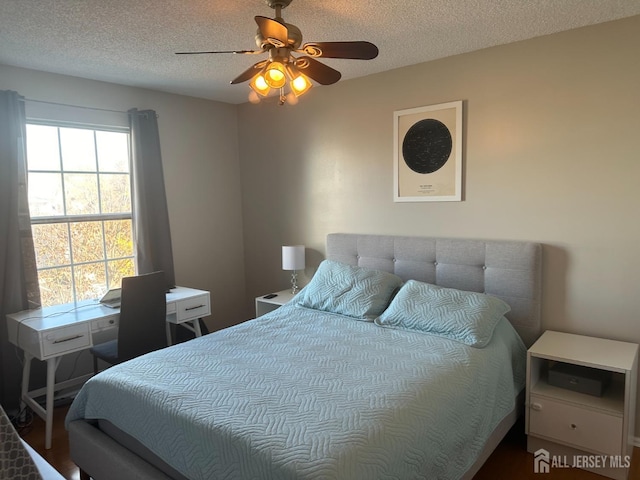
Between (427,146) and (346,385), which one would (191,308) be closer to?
(346,385)

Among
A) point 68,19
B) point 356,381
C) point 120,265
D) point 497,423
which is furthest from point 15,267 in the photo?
point 497,423

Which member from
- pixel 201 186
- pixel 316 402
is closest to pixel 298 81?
pixel 316 402

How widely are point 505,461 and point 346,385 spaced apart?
1.19 m

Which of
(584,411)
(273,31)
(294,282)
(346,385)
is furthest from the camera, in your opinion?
(294,282)

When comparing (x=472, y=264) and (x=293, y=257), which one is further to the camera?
(x=293, y=257)

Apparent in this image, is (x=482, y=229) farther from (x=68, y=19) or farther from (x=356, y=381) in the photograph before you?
(x=68, y=19)

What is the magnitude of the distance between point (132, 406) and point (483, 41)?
282 cm

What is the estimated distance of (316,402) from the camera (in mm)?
1701

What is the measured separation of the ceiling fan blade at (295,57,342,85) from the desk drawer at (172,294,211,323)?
2.03m

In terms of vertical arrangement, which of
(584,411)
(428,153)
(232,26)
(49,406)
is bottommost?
(49,406)

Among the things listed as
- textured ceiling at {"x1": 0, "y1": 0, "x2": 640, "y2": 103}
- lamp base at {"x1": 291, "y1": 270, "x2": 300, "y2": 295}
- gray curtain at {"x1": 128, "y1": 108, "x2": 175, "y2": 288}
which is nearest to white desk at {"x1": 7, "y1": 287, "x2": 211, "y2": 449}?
gray curtain at {"x1": 128, "y1": 108, "x2": 175, "y2": 288}

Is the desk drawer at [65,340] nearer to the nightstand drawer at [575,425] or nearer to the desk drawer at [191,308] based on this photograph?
the desk drawer at [191,308]

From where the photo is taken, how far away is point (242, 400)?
5.68ft

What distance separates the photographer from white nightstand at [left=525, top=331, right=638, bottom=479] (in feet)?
6.89
